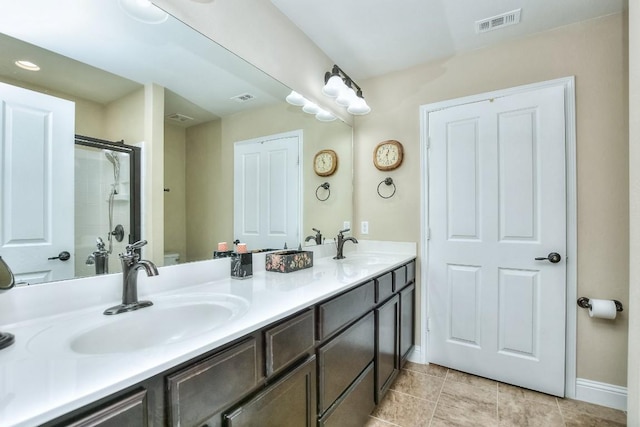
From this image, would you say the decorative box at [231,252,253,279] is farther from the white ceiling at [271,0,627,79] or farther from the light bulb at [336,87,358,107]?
the white ceiling at [271,0,627,79]

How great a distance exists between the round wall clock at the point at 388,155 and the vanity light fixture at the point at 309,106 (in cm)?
48

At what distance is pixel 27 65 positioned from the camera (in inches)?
36.2

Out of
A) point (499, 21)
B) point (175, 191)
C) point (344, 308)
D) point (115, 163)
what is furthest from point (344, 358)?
point (499, 21)

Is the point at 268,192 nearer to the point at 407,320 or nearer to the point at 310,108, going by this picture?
the point at 310,108

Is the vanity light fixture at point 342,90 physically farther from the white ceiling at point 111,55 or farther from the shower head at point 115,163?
the shower head at point 115,163

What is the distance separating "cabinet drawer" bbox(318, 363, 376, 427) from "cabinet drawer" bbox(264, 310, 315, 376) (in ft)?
1.20

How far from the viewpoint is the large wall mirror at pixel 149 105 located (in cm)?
94

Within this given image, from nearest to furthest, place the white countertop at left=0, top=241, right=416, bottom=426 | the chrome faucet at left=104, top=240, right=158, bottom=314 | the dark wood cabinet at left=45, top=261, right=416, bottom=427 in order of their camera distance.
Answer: the white countertop at left=0, top=241, right=416, bottom=426 < the dark wood cabinet at left=45, top=261, right=416, bottom=427 < the chrome faucet at left=104, top=240, right=158, bottom=314

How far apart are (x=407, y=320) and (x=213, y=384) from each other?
5.90 ft

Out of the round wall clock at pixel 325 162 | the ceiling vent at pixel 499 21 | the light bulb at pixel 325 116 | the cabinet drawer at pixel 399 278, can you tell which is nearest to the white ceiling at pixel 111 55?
the light bulb at pixel 325 116

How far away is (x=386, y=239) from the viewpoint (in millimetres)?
2576

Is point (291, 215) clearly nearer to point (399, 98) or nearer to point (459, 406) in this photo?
point (399, 98)

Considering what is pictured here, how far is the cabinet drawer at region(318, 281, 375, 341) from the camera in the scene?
1240 mm

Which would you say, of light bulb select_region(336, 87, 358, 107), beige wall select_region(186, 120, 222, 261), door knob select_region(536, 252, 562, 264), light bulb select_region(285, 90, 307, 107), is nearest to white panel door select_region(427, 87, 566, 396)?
door knob select_region(536, 252, 562, 264)
